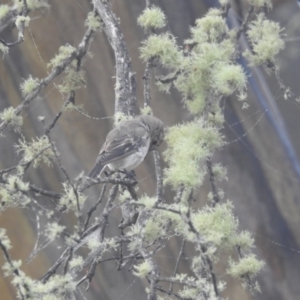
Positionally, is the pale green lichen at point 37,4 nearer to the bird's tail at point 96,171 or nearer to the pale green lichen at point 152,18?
the pale green lichen at point 152,18

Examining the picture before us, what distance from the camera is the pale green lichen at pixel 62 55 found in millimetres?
2514

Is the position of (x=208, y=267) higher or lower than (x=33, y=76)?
lower

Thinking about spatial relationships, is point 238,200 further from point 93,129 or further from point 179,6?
point 179,6

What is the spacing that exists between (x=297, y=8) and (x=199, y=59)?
2.28ft

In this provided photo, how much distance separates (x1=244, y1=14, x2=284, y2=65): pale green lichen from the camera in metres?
2.28

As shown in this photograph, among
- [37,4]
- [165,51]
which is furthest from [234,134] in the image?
[37,4]

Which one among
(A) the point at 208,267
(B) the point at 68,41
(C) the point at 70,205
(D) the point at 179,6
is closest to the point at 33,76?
(B) the point at 68,41

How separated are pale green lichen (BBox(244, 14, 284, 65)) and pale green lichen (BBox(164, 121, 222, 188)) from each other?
388mm

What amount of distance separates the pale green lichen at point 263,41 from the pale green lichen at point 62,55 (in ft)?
2.54

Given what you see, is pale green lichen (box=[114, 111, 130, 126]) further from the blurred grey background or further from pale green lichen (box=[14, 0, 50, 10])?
pale green lichen (box=[14, 0, 50, 10])

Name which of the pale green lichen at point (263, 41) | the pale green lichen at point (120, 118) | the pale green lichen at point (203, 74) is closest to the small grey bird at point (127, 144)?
the pale green lichen at point (120, 118)

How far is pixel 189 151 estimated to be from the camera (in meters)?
1.91

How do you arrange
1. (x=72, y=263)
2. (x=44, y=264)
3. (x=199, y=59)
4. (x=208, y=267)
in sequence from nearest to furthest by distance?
1. (x=208, y=267)
2. (x=72, y=263)
3. (x=199, y=59)
4. (x=44, y=264)

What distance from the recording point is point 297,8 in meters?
2.66
